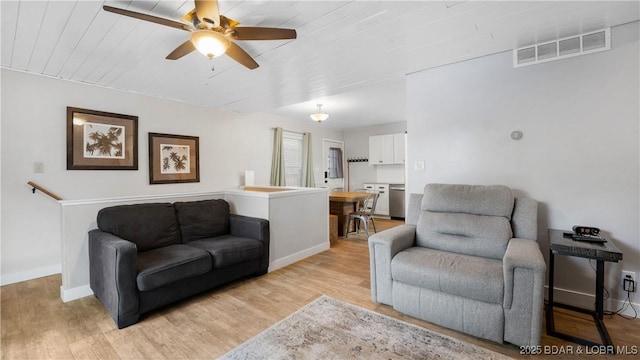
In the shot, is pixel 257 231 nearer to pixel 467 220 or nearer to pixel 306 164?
Answer: pixel 467 220


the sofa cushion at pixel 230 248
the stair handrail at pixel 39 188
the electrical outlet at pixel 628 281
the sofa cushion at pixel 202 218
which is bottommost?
the electrical outlet at pixel 628 281

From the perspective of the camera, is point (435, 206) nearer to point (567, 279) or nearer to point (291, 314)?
point (567, 279)

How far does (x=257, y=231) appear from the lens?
3.02 meters

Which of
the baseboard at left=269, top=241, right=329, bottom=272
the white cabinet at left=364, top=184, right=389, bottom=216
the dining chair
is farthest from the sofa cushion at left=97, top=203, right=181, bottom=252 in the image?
the white cabinet at left=364, top=184, right=389, bottom=216

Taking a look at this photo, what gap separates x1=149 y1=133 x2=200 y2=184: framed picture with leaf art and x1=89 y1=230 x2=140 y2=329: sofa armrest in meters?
1.87

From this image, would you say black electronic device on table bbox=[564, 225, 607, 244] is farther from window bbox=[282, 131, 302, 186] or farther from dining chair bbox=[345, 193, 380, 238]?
window bbox=[282, 131, 302, 186]

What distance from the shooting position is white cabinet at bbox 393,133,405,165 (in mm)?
6578

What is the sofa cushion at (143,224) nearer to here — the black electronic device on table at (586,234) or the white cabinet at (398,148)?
the black electronic device on table at (586,234)

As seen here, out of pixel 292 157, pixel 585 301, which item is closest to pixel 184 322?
pixel 585 301

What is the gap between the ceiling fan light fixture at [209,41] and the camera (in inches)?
67.1

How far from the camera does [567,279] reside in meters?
2.36

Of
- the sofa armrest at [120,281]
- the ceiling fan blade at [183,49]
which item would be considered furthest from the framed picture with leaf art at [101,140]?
the ceiling fan blade at [183,49]

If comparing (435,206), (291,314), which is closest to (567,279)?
(435,206)

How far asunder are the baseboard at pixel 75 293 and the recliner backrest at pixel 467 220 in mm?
3236
